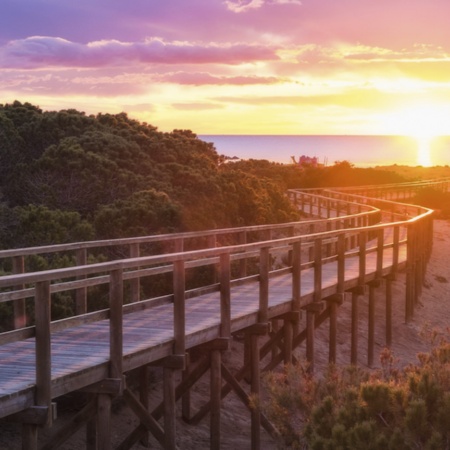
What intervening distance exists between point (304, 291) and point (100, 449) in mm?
5433

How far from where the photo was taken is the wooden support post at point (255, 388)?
10.2 m

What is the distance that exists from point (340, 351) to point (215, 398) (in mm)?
6559

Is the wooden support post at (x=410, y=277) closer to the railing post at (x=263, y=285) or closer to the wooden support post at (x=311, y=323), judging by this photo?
the wooden support post at (x=311, y=323)

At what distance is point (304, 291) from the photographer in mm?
12594

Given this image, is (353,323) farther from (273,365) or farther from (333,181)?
(333,181)

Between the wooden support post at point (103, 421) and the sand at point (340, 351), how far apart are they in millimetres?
2140

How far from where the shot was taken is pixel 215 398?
32.2ft

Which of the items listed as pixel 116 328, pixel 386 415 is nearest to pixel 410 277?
pixel 116 328

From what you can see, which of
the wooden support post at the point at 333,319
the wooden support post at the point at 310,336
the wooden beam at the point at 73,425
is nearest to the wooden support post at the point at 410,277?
the wooden support post at the point at 333,319

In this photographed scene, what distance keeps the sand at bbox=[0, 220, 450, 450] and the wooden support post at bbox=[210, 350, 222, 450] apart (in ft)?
3.62

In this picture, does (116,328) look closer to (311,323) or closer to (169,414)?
(169,414)

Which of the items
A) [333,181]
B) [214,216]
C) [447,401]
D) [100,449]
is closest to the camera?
[447,401]

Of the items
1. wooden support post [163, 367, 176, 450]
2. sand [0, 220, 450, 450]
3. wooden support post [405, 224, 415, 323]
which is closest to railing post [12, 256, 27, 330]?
sand [0, 220, 450, 450]

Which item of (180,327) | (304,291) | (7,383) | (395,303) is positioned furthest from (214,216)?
(7,383)
